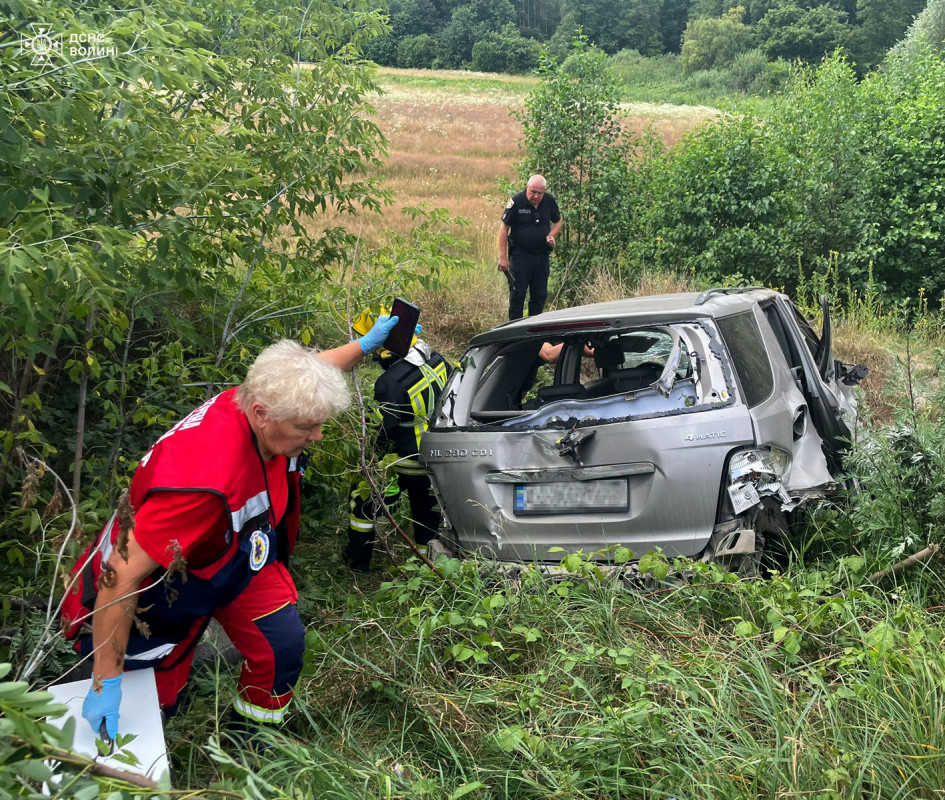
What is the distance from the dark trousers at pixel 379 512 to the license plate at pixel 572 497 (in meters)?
0.73

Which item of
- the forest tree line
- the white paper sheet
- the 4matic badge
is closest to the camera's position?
the white paper sheet

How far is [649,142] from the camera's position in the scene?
40.6ft

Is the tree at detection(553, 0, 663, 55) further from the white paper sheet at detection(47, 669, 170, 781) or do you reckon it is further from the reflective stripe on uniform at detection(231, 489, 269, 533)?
the white paper sheet at detection(47, 669, 170, 781)

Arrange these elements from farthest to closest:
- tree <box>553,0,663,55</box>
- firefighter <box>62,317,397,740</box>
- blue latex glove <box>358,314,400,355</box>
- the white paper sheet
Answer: tree <box>553,0,663,55</box>, blue latex glove <box>358,314,400,355</box>, firefighter <box>62,317,397,740</box>, the white paper sheet

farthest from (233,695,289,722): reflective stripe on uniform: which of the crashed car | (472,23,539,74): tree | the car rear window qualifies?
(472,23,539,74): tree

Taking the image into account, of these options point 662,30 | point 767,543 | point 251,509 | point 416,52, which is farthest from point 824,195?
point 662,30

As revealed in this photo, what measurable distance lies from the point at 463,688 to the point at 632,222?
9650mm

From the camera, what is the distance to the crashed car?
3650 millimetres

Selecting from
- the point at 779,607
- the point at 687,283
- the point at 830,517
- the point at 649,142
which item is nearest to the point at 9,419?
the point at 779,607

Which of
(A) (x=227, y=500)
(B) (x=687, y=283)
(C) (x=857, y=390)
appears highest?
(A) (x=227, y=500)

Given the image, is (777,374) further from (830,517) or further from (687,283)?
(687,283)

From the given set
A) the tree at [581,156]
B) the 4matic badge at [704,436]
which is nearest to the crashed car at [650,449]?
the 4matic badge at [704,436]

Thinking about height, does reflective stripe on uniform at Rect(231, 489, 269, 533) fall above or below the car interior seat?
above

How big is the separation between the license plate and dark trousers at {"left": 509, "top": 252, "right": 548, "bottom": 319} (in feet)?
18.6
